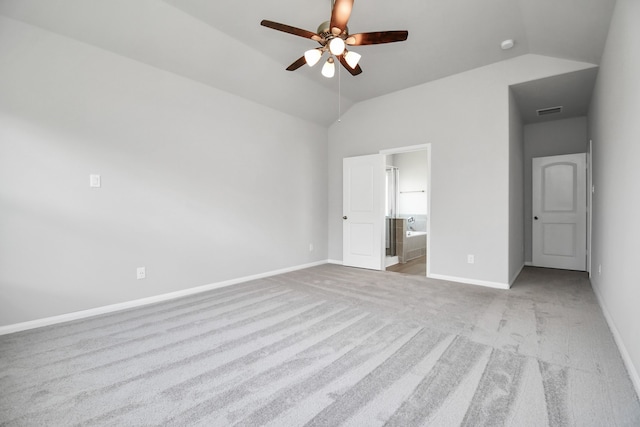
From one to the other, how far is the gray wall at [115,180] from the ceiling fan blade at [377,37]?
2268mm

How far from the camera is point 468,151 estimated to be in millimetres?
4137

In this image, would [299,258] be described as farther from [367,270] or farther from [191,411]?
[191,411]

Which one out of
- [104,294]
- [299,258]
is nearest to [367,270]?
[299,258]

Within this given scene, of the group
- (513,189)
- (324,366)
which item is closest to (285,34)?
(324,366)

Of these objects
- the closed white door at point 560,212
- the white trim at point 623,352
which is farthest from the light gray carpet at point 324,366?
the closed white door at point 560,212

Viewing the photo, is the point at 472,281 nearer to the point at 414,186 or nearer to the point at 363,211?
the point at 363,211

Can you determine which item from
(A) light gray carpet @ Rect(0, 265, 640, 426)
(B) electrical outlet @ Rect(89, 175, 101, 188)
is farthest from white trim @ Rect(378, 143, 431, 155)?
(B) electrical outlet @ Rect(89, 175, 101, 188)

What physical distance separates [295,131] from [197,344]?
3815 mm

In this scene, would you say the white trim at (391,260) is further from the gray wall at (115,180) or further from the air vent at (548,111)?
the air vent at (548,111)

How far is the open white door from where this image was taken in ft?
16.6

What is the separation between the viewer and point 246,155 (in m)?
4.34

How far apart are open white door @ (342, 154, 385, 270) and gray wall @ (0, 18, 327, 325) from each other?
1.55 meters

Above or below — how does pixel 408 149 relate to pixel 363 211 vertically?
above

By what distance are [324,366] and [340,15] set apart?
248 cm
